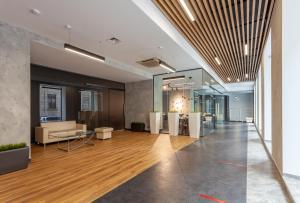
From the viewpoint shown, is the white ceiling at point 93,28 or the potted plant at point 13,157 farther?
the potted plant at point 13,157

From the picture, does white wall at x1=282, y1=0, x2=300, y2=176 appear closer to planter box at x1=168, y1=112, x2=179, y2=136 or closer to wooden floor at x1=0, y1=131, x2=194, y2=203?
wooden floor at x1=0, y1=131, x2=194, y2=203

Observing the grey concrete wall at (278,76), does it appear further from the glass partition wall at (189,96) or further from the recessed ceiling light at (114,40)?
the glass partition wall at (189,96)

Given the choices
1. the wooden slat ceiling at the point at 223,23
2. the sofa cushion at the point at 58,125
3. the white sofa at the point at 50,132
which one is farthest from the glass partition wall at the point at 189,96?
the white sofa at the point at 50,132

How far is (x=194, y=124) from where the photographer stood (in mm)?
7262

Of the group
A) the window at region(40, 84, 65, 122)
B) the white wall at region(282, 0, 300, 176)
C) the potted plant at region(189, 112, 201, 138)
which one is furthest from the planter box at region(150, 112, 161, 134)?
the white wall at region(282, 0, 300, 176)

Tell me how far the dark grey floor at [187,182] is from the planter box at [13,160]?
231 centimetres

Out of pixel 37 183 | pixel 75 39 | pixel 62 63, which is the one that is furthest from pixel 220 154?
pixel 62 63

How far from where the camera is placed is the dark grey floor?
Result: 7.72 ft

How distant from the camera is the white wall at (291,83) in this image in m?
2.73

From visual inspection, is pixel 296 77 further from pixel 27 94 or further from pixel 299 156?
pixel 27 94

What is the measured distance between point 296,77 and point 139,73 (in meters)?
6.13

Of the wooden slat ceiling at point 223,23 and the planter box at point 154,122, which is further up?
the wooden slat ceiling at point 223,23

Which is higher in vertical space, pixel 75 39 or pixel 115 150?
pixel 75 39

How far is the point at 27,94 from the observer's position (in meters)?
3.81
